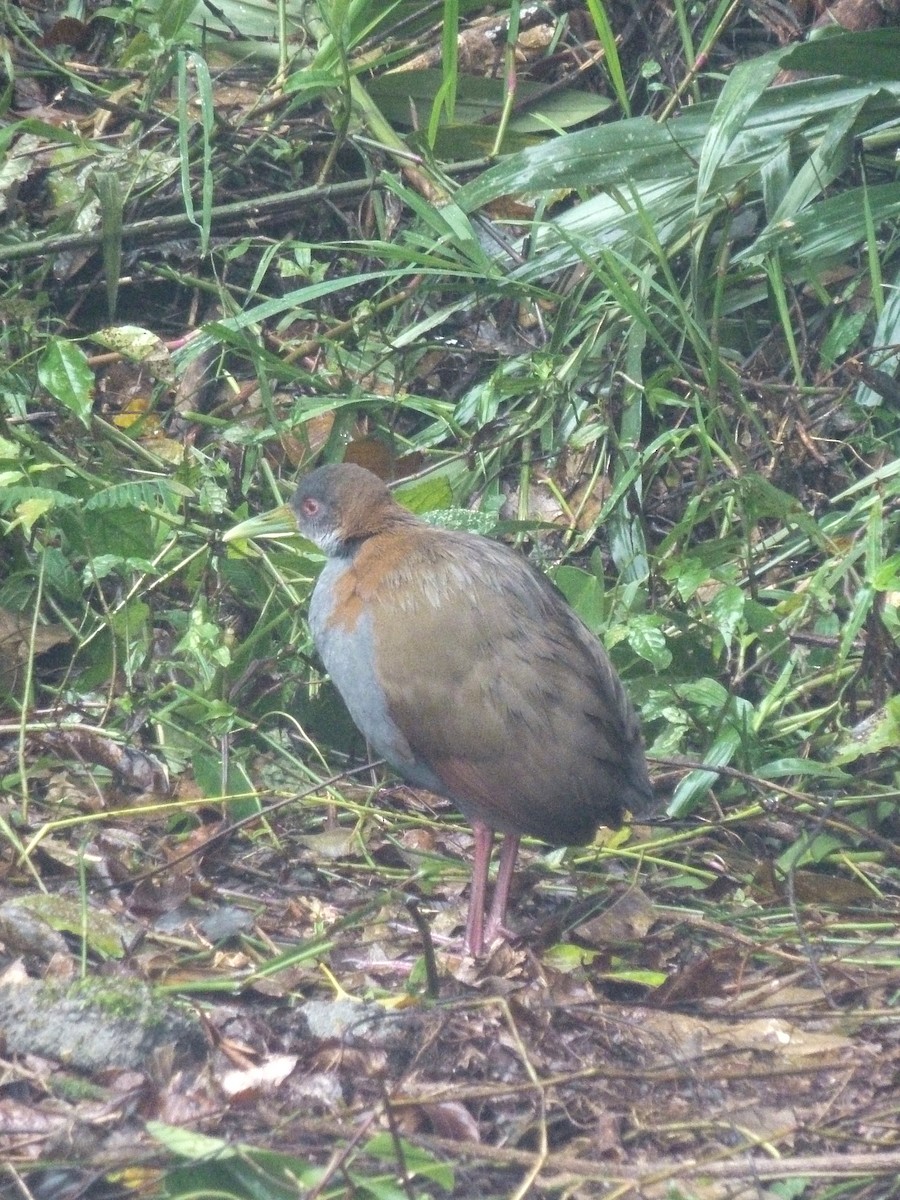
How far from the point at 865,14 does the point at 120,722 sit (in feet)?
11.1

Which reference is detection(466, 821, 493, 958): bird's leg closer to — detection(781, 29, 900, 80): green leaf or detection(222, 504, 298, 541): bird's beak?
detection(222, 504, 298, 541): bird's beak

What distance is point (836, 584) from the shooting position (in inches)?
165

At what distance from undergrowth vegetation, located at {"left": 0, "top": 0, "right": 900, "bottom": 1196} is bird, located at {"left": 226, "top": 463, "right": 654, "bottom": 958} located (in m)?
0.29

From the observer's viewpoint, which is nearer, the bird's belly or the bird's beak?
the bird's belly

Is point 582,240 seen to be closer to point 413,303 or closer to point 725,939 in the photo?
point 413,303

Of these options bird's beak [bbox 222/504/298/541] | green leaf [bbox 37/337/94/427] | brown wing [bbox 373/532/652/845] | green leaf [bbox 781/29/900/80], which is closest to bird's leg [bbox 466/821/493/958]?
brown wing [bbox 373/532/652/845]

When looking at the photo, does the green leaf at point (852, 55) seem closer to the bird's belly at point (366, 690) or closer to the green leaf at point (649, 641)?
the green leaf at point (649, 641)

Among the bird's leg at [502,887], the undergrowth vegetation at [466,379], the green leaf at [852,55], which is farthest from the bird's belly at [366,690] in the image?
the green leaf at [852,55]

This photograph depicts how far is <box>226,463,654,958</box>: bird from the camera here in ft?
11.2

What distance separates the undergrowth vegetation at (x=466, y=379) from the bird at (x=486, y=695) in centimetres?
29

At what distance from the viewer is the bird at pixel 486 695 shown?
11.2 feet

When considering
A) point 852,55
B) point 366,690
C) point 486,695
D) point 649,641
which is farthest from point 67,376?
point 852,55

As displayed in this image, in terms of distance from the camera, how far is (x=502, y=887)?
3623mm

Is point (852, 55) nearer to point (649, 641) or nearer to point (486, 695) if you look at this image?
point (649, 641)
